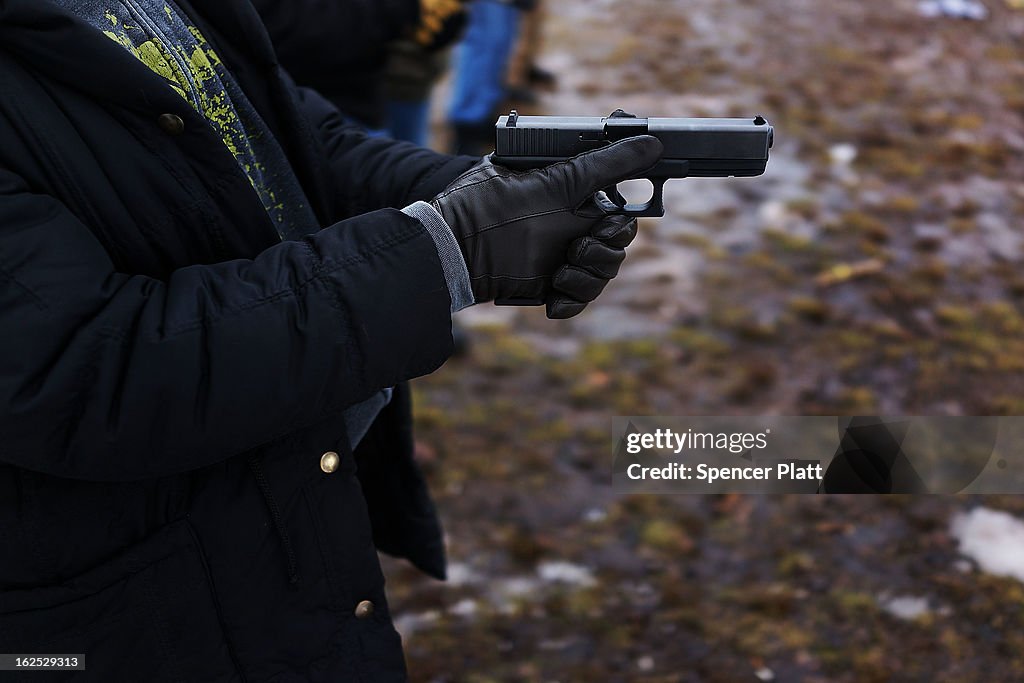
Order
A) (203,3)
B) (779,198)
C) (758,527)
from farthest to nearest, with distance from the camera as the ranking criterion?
(779,198), (758,527), (203,3)

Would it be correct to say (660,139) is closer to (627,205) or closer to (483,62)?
(627,205)

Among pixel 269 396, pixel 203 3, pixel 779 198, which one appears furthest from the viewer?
pixel 779 198

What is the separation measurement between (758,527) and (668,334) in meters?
0.99

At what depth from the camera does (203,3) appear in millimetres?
1385

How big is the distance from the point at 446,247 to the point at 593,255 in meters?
0.27

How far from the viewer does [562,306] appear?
1.51 meters

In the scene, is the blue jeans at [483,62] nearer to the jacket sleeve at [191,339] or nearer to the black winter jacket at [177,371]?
the black winter jacket at [177,371]

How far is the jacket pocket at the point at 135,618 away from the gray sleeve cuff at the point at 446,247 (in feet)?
1.61

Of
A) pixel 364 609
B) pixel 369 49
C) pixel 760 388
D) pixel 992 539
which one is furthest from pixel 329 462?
pixel 760 388

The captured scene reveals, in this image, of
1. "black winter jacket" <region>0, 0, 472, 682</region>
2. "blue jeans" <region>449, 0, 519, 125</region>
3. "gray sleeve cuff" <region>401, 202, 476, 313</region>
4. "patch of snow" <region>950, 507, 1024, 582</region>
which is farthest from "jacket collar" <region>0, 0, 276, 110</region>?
"blue jeans" <region>449, 0, 519, 125</region>

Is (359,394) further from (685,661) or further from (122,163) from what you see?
(685,661)

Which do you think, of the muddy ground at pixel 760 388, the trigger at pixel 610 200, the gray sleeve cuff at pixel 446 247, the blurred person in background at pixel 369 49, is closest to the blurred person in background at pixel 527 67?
the muddy ground at pixel 760 388

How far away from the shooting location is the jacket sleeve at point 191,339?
1.06 m

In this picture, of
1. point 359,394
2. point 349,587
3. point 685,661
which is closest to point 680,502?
point 685,661
